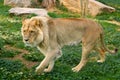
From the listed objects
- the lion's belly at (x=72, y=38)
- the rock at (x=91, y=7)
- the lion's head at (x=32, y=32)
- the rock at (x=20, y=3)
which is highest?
the lion's head at (x=32, y=32)

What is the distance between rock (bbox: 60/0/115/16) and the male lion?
31.8 ft

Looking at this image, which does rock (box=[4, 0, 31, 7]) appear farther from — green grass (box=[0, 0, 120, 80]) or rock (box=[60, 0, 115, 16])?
green grass (box=[0, 0, 120, 80])

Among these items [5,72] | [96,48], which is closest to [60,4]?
[96,48]

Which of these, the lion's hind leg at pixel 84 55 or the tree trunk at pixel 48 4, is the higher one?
the lion's hind leg at pixel 84 55

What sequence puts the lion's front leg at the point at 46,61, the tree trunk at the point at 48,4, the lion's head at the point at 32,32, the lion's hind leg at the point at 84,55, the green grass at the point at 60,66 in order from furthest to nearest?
the tree trunk at the point at 48,4
the lion's hind leg at the point at 84,55
the green grass at the point at 60,66
the lion's front leg at the point at 46,61
the lion's head at the point at 32,32

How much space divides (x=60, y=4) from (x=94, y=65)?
11.4m

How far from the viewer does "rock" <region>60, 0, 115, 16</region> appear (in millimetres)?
20170

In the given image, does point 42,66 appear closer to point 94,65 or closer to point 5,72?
point 5,72

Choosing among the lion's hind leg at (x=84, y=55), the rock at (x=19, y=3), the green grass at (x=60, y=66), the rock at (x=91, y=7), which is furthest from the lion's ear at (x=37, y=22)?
the rock at (x=19, y=3)

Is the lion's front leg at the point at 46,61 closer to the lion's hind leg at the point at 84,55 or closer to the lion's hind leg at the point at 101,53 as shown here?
the lion's hind leg at the point at 84,55

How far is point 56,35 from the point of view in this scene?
9445mm

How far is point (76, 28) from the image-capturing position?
9.80 m

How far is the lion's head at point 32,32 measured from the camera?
8.66 meters

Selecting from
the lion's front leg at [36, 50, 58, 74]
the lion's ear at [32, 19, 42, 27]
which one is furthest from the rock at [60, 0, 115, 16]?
the lion's ear at [32, 19, 42, 27]
